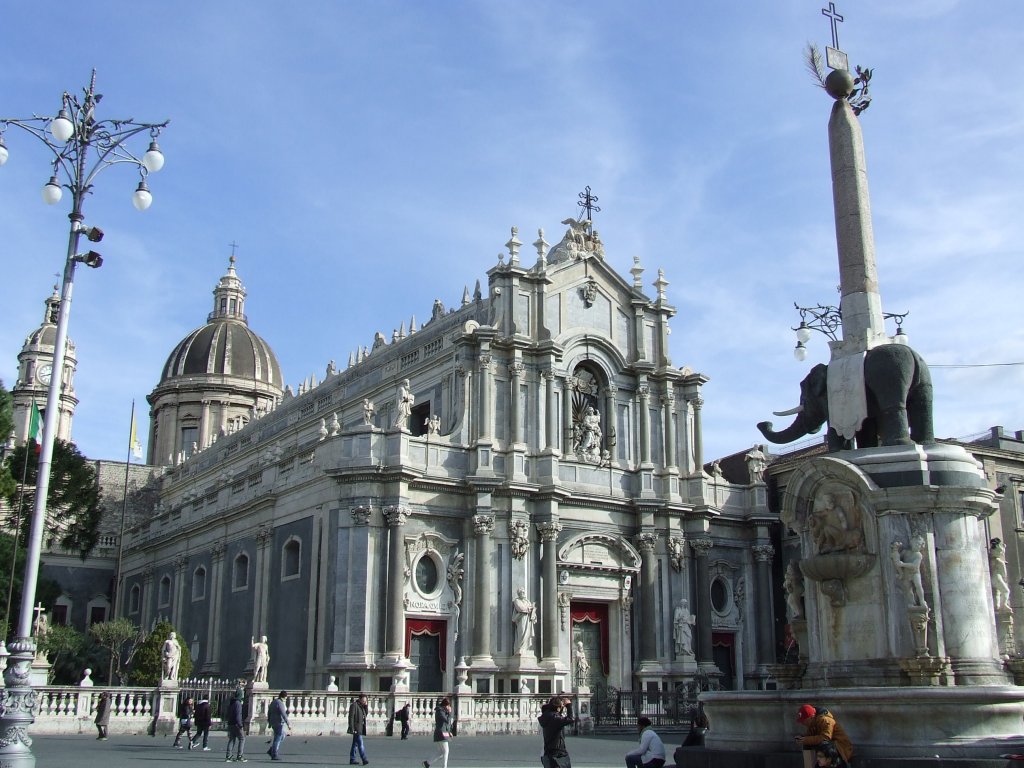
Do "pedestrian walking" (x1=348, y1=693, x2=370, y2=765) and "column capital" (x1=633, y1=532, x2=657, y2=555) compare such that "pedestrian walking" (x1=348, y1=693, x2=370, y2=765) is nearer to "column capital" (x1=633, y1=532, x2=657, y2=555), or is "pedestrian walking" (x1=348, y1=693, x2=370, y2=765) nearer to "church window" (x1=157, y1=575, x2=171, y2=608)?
"column capital" (x1=633, y1=532, x2=657, y2=555)

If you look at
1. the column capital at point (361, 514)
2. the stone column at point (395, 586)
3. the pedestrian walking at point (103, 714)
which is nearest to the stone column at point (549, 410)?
the stone column at point (395, 586)

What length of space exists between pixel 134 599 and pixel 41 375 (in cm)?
3000

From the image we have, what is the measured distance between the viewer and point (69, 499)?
52.7 metres

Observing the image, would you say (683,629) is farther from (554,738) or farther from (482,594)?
(554,738)

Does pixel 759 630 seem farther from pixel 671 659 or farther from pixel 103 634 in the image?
pixel 103 634

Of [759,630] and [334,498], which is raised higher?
[334,498]

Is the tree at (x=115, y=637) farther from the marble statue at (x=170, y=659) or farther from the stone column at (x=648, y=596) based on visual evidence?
the stone column at (x=648, y=596)

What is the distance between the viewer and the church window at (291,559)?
1531 inches

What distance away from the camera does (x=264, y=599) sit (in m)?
40.2

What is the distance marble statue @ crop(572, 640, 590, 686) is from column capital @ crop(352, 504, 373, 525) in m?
9.27

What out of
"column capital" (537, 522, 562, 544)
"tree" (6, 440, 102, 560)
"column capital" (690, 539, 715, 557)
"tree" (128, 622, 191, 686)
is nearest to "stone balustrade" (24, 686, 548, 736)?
"tree" (128, 622, 191, 686)

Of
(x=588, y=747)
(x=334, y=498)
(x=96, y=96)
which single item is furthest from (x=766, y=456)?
(x=96, y=96)

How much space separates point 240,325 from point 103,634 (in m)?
42.7

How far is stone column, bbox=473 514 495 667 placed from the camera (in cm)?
3638
